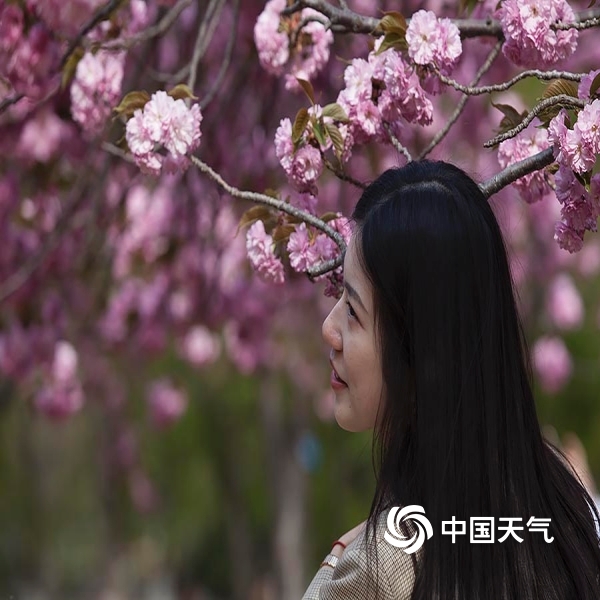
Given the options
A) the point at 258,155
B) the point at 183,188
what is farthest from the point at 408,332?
the point at 183,188

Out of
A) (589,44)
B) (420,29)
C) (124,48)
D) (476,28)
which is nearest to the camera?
(420,29)

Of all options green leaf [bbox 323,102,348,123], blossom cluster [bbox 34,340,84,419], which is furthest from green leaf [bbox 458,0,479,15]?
blossom cluster [bbox 34,340,84,419]

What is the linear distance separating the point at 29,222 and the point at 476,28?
272 cm

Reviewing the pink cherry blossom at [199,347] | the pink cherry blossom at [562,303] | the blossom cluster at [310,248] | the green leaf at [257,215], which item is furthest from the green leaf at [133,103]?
the pink cherry blossom at [562,303]

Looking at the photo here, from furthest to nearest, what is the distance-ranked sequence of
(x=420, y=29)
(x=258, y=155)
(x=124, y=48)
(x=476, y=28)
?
1. (x=258, y=155)
2. (x=124, y=48)
3. (x=476, y=28)
4. (x=420, y=29)

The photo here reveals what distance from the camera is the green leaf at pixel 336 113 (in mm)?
2689

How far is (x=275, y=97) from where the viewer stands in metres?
4.68

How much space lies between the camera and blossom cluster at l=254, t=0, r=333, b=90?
3258 mm

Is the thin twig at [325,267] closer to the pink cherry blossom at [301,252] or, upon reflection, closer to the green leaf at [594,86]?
the pink cherry blossom at [301,252]

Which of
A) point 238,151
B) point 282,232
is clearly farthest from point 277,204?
point 238,151

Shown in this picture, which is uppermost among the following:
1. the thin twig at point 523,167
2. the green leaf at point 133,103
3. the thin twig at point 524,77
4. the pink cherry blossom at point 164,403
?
the green leaf at point 133,103

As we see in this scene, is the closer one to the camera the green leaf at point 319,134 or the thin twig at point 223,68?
the green leaf at point 319,134

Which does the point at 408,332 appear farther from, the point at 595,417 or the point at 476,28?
the point at 595,417

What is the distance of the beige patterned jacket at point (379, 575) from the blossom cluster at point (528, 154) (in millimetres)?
957
